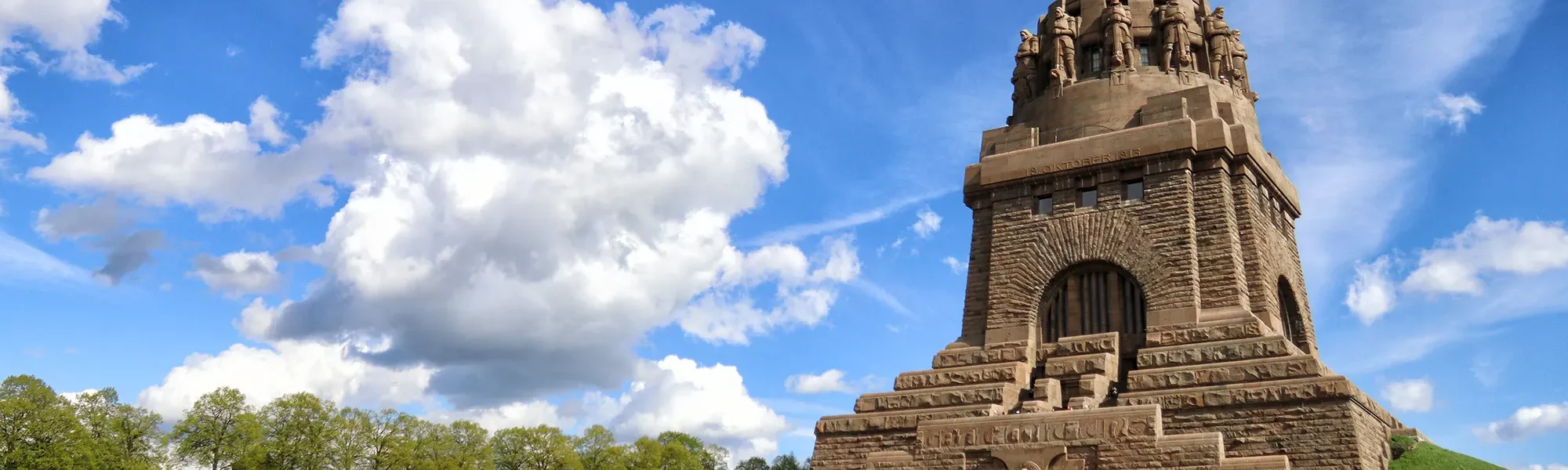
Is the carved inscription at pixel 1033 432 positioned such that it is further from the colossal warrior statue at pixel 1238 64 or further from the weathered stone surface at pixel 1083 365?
the colossal warrior statue at pixel 1238 64

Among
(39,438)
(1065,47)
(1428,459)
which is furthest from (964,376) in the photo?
(39,438)

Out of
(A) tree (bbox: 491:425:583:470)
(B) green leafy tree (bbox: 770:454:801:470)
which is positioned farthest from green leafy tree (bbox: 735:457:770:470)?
(A) tree (bbox: 491:425:583:470)

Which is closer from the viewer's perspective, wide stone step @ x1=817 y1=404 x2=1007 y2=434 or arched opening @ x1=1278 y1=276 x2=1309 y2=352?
wide stone step @ x1=817 y1=404 x2=1007 y2=434

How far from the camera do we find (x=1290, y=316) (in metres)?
27.0

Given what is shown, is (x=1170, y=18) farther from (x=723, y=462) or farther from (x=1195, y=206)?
(x=723, y=462)

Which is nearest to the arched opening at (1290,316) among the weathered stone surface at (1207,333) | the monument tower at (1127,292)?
the monument tower at (1127,292)

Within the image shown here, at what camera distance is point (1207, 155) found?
25.2 m

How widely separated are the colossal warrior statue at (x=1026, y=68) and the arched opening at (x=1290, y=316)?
775 cm

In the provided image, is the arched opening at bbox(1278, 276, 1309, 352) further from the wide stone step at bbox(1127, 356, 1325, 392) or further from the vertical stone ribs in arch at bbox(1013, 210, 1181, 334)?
the wide stone step at bbox(1127, 356, 1325, 392)

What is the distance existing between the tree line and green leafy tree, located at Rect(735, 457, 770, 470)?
36.5 metres

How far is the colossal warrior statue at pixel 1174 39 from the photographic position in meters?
28.2

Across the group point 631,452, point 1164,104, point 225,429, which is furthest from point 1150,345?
point 631,452

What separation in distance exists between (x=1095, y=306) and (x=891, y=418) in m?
5.32

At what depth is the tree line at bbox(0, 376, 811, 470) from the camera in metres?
35.8
